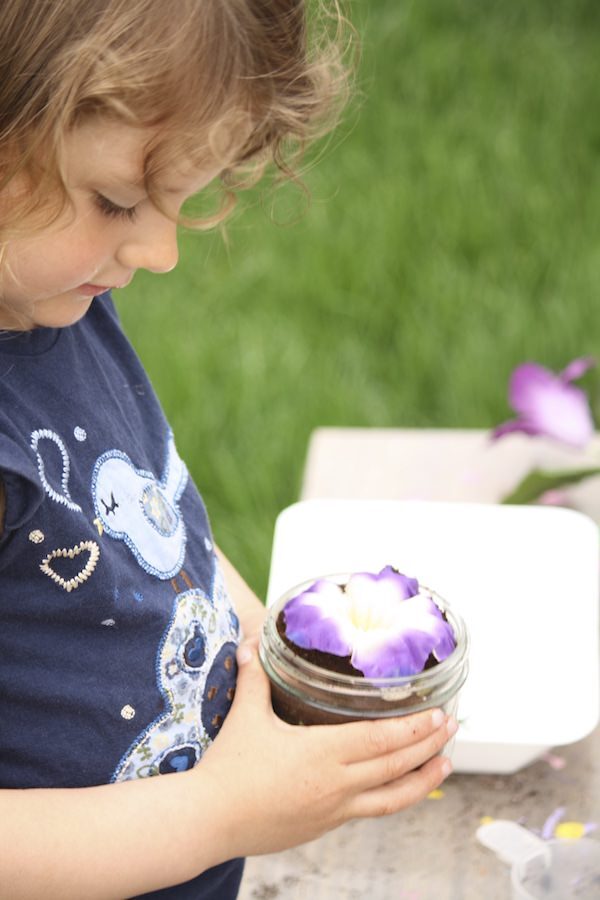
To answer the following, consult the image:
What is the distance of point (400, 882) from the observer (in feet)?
3.30

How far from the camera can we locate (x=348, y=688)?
2.71 ft

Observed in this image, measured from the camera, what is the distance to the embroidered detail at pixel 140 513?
85 centimetres

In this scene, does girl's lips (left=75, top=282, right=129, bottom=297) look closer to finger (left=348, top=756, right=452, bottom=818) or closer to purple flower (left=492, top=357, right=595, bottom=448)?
finger (left=348, top=756, right=452, bottom=818)

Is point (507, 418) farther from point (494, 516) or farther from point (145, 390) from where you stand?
point (145, 390)

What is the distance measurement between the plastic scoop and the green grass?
91cm

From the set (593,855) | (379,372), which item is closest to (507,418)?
(379,372)

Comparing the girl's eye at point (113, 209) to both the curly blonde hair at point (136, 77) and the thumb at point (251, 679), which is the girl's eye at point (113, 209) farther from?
the thumb at point (251, 679)

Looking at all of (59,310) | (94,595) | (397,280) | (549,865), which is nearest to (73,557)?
(94,595)

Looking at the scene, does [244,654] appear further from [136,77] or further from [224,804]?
[136,77]

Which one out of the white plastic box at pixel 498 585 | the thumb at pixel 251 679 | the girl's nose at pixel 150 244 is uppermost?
the girl's nose at pixel 150 244

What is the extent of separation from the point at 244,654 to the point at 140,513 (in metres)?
0.14

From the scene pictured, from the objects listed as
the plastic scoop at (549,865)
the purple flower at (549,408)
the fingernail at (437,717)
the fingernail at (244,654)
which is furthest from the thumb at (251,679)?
the purple flower at (549,408)

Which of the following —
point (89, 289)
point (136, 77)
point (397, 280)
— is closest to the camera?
point (136, 77)

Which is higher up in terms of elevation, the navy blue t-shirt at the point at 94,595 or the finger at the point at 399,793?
the navy blue t-shirt at the point at 94,595
